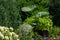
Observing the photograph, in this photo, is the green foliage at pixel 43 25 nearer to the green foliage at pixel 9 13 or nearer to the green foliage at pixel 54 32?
the green foliage at pixel 54 32

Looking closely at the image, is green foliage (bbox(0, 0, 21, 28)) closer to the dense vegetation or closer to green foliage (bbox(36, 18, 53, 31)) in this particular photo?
the dense vegetation

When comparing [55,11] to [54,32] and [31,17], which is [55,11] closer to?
[31,17]

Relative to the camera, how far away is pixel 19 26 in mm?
13266

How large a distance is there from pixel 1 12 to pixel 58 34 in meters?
3.25

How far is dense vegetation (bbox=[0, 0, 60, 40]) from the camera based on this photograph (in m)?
12.2

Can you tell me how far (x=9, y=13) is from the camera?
12914mm

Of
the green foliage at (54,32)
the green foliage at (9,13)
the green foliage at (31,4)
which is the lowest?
the green foliage at (54,32)

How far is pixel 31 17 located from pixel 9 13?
6.74 feet

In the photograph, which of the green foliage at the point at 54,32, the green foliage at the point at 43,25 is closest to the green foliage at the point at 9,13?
the green foliage at the point at 43,25

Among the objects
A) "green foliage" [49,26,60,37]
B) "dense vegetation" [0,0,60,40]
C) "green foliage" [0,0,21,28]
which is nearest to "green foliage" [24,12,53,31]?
"dense vegetation" [0,0,60,40]

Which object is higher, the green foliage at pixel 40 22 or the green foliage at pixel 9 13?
the green foliage at pixel 9 13

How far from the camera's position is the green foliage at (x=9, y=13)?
12.2 metres

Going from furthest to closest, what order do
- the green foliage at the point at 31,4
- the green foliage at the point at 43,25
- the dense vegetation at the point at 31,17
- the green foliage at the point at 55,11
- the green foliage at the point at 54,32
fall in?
the green foliage at the point at 55,11 < the green foliage at the point at 31,4 < the green foliage at the point at 54,32 < the green foliage at the point at 43,25 < the dense vegetation at the point at 31,17

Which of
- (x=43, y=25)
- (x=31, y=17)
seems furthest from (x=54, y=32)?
(x=31, y=17)
